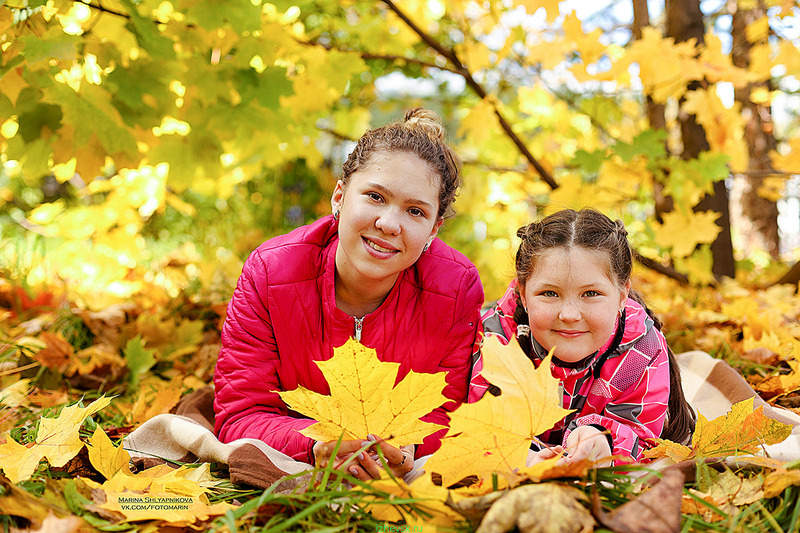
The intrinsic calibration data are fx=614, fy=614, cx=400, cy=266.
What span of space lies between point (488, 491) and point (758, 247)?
16.5 feet

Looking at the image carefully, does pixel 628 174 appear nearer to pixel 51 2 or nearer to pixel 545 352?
pixel 545 352

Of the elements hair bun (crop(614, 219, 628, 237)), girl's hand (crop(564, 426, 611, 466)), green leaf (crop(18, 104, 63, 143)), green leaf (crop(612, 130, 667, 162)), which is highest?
green leaf (crop(612, 130, 667, 162))

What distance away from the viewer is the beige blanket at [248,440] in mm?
1338

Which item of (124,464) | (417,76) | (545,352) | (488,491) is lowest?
(124,464)

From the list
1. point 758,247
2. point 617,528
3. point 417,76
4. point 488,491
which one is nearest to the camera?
point 617,528

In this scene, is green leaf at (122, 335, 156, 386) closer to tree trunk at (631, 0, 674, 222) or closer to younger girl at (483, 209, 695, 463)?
younger girl at (483, 209, 695, 463)

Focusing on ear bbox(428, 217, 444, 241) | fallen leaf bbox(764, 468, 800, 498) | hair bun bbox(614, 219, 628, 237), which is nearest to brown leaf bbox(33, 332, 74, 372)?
ear bbox(428, 217, 444, 241)

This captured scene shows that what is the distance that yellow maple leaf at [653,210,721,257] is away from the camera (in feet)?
9.54

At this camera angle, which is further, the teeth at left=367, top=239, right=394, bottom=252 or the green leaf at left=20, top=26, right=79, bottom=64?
the teeth at left=367, top=239, right=394, bottom=252

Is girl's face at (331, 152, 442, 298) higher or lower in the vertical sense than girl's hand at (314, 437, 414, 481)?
higher

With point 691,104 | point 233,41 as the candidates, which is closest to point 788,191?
point 691,104

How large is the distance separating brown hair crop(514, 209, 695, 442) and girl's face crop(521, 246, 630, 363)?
0.9 inches

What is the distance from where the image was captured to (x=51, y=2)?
160cm

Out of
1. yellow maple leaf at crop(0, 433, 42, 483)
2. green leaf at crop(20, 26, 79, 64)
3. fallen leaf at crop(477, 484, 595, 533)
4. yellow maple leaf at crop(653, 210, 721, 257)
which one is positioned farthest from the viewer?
yellow maple leaf at crop(653, 210, 721, 257)
